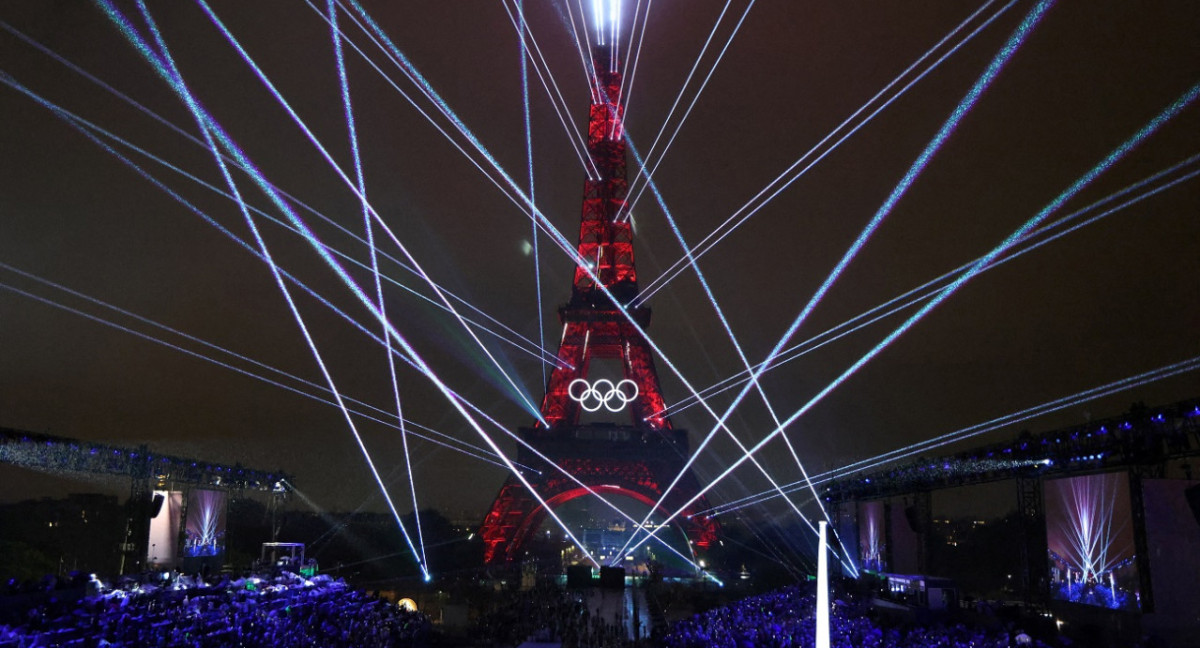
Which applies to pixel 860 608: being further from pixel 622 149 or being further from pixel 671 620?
pixel 622 149

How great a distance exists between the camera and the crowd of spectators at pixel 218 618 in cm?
1408

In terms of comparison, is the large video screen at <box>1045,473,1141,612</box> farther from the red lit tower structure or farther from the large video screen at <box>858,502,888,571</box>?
the red lit tower structure

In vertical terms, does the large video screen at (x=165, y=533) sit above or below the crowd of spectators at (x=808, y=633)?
above

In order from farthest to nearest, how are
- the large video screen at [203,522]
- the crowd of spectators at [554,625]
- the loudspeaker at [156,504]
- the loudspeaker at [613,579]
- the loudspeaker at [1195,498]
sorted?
1. the loudspeaker at [613,579]
2. the large video screen at [203,522]
3. the loudspeaker at [156,504]
4. the crowd of spectators at [554,625]
5. the loudspeaker at [1195,498]

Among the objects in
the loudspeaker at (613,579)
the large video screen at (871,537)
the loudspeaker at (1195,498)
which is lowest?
the loudspeaker at (613,579)

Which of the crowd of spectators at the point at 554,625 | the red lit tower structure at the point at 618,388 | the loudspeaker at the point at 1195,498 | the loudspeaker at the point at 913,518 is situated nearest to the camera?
the loudspeaker at the point at 1195,498

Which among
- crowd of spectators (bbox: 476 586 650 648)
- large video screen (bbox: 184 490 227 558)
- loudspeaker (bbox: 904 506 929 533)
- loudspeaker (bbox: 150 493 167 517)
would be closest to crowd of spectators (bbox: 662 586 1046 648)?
crowd of spectators (bbox: 476 586 650 648)

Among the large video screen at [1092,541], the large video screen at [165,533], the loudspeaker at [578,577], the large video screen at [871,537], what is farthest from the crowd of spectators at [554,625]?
the large video screen at [871,537]

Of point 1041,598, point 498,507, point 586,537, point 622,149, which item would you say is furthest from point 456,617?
point 586,537

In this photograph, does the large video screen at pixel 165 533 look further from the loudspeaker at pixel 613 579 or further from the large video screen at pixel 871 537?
the large video screen at pixel 871 537

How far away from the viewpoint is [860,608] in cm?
2341

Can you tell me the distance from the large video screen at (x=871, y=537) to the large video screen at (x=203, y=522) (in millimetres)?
23831

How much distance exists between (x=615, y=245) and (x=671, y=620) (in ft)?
69.0

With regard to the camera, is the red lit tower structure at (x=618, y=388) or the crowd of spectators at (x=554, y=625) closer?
the crowd of spectators at (x=554, y=625)
